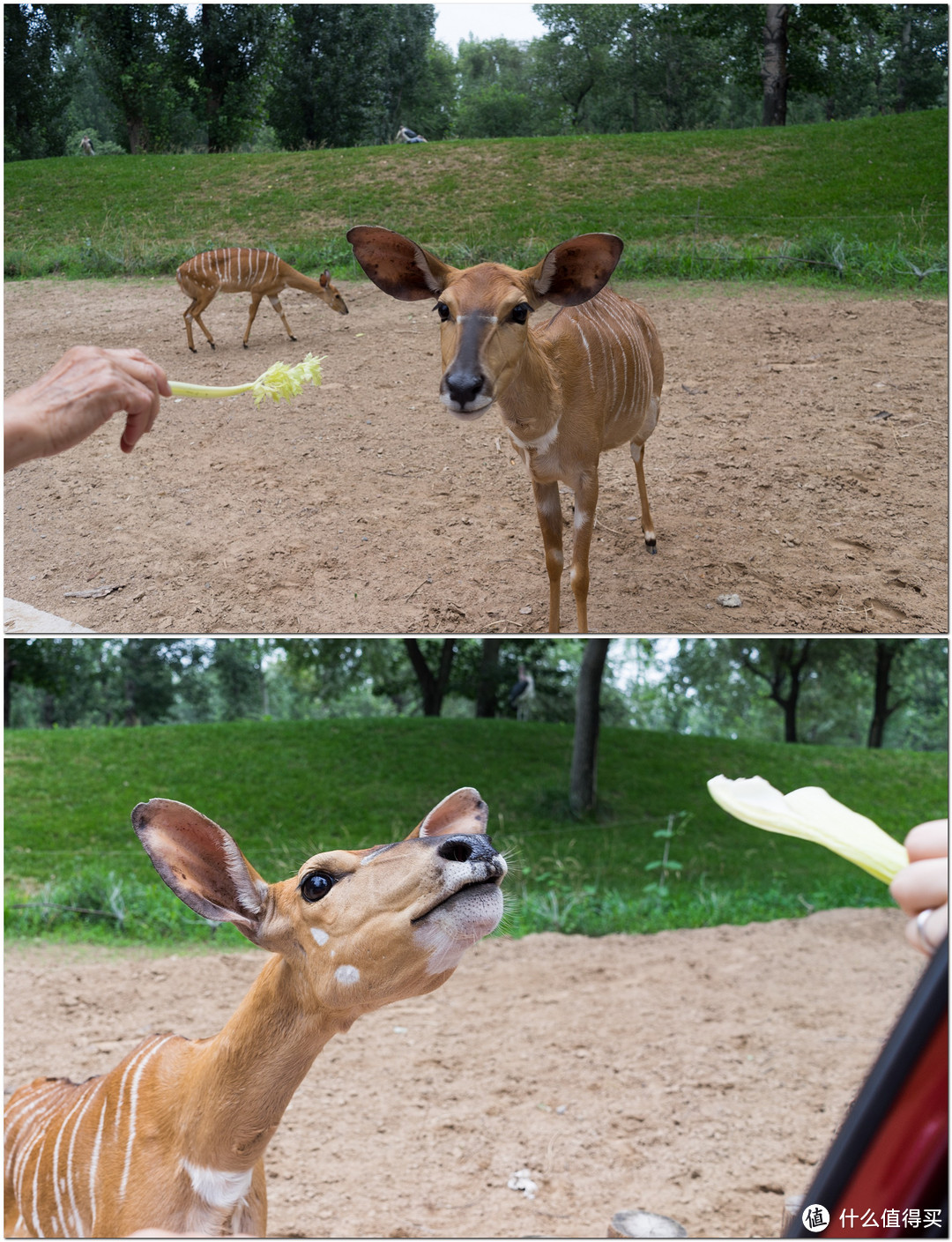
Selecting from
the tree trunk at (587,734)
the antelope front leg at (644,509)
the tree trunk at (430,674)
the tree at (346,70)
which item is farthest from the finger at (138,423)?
the tree at (346,70)

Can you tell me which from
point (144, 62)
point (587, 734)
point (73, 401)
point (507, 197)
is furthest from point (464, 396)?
point (144, 62)

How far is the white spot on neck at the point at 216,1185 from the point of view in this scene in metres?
1.89

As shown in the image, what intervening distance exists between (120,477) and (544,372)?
4.32m

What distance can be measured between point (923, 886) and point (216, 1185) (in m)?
1.62

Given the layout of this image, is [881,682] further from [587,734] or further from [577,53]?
[577,53]

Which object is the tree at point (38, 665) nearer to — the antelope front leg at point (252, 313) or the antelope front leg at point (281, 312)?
the antelope front leg at point (252, 313)

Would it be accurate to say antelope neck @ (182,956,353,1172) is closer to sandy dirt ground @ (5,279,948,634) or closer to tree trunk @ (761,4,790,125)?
sandy dirt ground @ (5,279,948,634)

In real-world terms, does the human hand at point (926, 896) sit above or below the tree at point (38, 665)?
above

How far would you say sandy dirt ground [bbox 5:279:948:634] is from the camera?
18.8ft

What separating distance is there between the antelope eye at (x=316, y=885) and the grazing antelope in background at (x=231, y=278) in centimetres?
886

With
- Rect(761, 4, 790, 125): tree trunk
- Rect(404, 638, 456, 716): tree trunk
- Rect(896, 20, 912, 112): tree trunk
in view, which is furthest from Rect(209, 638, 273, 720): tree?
Rect(896, 20, 912, 112): tree trunk

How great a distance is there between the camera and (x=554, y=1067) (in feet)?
15.5

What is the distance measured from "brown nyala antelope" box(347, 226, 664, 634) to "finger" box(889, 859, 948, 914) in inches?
101

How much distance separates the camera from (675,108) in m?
27.7
